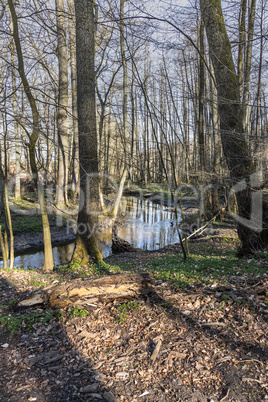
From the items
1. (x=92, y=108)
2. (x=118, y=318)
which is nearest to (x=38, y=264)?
(x=92, y=108)

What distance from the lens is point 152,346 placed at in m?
3.24

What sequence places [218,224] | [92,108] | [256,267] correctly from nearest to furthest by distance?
[256,267]
[92,108]
[218,224]

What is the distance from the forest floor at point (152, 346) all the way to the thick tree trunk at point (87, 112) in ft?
8.69

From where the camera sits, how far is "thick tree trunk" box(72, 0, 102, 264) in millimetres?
6258

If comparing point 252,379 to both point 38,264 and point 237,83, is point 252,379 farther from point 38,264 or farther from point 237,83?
point 38,264

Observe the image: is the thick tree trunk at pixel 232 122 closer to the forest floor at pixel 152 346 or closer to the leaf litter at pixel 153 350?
the forest floor at pixel 152 346

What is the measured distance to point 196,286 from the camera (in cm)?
446

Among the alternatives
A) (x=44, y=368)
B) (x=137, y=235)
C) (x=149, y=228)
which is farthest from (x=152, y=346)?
(x=149, y=228)

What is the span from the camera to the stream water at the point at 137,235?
11008 mm

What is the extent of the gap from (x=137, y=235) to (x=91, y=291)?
10364 millimetres

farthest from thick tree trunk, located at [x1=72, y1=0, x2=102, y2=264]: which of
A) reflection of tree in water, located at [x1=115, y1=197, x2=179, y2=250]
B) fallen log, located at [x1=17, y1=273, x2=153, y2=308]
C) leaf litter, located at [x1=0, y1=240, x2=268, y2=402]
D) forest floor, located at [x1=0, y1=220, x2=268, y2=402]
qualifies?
reflection of tree in water, located at [x1=115, y1=197, x2=179, y2=250]

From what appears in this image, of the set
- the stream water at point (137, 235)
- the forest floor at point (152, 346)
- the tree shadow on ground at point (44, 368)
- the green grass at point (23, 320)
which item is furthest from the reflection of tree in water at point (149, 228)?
the tree shadow on ground at point (44, 368)

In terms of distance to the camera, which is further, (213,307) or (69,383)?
(213,307)

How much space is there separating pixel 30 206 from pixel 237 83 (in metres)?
15.8
